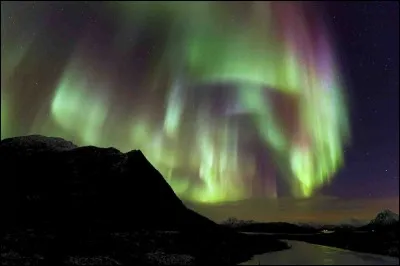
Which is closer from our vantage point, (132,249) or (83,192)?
(132,249)

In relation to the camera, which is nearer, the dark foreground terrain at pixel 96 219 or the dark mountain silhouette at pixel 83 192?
the dark foreground terrain at pixel 96 219

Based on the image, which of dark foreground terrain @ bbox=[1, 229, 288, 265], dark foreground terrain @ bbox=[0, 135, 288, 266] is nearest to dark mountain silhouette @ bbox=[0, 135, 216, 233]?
dark foreground terrain @ bbox=[0, 135, 288, 266]

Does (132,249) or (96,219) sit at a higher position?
(96,219)

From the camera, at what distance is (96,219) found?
150 meters

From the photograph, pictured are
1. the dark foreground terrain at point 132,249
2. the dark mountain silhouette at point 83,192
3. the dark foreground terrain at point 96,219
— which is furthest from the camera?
the dark mountain silhouette at point 83,192

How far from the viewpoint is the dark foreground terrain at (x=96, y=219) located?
106m

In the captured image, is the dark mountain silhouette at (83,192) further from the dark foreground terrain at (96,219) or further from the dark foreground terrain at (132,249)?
the dark foreground terrain at (132,249)

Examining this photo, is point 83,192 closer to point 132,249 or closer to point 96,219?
point 96,219

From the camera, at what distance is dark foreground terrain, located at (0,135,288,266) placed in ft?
346

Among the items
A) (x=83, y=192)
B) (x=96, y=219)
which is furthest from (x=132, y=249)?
(x=83, y=192)

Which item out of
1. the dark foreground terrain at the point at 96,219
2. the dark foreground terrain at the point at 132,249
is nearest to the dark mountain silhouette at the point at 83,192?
the dark foreground terrain at the point at 96,219

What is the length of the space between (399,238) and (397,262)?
46.8 meters

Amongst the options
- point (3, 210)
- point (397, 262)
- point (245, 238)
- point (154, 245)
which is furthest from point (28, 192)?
point (397, 262)

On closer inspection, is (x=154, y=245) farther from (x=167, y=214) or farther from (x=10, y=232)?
(x=167, y=214)
